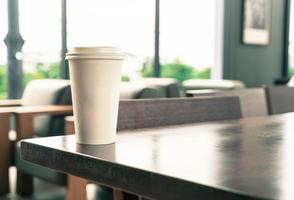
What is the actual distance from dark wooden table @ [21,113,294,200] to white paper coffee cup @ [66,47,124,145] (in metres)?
0.03

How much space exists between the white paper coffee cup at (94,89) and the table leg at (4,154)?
218cm

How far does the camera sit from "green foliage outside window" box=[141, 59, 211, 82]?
5359mm

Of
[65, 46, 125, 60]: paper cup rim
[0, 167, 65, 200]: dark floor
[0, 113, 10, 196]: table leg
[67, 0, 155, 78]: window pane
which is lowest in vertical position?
[0, 167, 65, 200]: dark floor

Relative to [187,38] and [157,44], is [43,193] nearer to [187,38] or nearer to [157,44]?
[157,44]

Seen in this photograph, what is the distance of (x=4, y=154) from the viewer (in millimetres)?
2988

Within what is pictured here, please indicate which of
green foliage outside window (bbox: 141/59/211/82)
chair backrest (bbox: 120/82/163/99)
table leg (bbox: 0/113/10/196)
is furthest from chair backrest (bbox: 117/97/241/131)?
green foliage outside window (bbox: 141/59/211/82)

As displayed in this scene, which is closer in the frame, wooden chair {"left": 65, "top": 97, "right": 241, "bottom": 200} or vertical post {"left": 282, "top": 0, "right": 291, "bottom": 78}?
wooden chair {"left": 65, "top": 97, "right": 241, "bottom": 200}

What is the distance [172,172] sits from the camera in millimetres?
658

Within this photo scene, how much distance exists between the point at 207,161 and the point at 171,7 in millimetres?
5001

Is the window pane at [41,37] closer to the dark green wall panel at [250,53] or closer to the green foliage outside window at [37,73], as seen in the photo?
the green foliage outside window at [37,73]

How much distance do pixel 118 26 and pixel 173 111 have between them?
387cm

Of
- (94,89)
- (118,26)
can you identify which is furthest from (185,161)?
(118,26)

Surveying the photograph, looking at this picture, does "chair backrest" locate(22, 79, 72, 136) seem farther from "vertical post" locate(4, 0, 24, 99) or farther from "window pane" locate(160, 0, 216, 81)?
"window pane" locate(160, 0, 216, 81)

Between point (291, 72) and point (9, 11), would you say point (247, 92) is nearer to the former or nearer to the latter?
point (9, 11)
